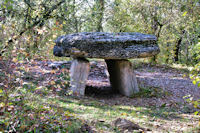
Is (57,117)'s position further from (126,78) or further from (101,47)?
(126,78)

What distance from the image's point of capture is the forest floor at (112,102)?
358cm

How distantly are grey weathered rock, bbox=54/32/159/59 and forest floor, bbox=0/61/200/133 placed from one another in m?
1.03

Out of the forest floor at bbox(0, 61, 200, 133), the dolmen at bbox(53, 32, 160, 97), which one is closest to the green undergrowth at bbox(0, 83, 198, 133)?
the forest floor at bbox(0, 61, 200, 133)

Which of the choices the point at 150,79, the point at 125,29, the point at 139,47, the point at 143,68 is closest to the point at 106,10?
the point at 125,29

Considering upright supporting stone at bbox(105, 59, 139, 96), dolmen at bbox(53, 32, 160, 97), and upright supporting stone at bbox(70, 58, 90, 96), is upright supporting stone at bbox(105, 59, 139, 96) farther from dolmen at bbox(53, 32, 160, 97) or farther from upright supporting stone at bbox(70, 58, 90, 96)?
upright supporting stone at bbox(70, 58, 90, 96)

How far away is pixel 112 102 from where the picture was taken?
618 cm

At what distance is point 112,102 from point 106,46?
155 centimetres

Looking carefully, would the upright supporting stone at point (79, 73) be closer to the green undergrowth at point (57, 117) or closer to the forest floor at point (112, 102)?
the forest floor at point (112, 102)

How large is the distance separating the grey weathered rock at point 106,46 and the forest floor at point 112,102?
40.6 inches

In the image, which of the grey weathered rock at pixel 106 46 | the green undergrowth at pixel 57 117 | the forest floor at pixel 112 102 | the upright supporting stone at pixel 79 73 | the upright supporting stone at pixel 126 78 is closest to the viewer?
the green undergrowth at pixel 57 117

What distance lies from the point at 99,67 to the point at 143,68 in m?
2.45

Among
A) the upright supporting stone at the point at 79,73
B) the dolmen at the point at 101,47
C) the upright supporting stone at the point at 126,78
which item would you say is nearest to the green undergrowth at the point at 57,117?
the upright supporting stone at the point at 79,73

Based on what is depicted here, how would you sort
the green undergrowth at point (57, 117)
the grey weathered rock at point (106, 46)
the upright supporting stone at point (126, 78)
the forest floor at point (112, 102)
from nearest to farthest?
the green undergrowth at point (57, 117) < the forest floor at point (112, 102) < the grey weathered rock at point (106, 46) < the upright supporting stone at point (126, 78)

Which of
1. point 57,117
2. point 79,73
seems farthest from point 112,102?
point 57,117
